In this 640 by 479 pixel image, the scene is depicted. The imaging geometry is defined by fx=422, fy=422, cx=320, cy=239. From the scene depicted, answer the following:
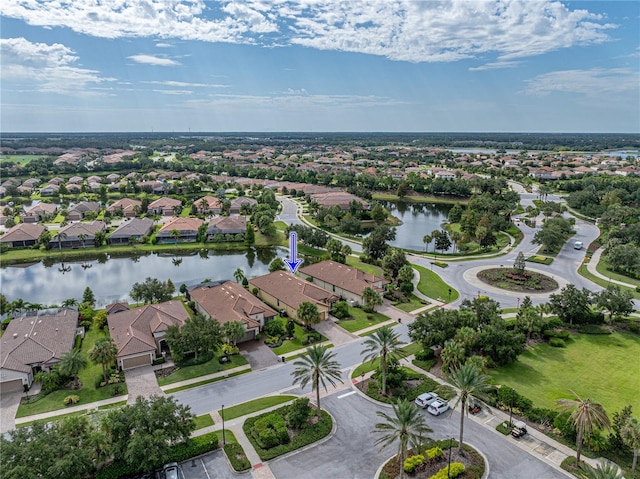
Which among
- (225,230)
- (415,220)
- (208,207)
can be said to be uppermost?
(208,207)

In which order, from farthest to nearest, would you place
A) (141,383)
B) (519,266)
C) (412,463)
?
(519,266)
(141,383)
(412,463)

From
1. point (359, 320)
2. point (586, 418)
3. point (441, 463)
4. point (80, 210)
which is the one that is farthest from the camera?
point (80, 210)

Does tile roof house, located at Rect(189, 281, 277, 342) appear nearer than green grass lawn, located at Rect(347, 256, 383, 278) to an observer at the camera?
Yes

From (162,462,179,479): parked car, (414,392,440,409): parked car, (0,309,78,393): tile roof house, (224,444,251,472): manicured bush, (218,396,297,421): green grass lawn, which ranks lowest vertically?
(218,396,297,421): green grass lawn

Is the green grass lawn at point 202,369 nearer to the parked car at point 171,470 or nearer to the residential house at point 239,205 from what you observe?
the parked car at point 171,470

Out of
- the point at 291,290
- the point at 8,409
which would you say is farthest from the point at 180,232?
the point at 8,409

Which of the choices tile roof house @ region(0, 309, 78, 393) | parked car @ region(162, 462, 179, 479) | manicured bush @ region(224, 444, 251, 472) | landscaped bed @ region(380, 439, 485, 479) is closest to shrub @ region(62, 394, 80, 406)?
tile roof house @ region(0, 309, 78, 393)

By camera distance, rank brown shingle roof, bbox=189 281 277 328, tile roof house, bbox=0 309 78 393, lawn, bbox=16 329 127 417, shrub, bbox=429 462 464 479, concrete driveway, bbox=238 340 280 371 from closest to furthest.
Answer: shrub, bbox=429 462 464 479 < lawn, bbox=16 329 127 417 < tile roof house, bbox=0 309 78 393 < concrete driveway, bbox=238 340 280 371 < brown shingle roof, bbox=189 281 277 328

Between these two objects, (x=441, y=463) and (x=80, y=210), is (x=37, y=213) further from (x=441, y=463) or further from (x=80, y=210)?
(x=441, y=463)

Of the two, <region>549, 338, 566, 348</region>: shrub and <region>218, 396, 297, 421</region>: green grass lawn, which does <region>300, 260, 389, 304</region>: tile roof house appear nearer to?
<region>549, 338, 566, 348</region>: shrub
